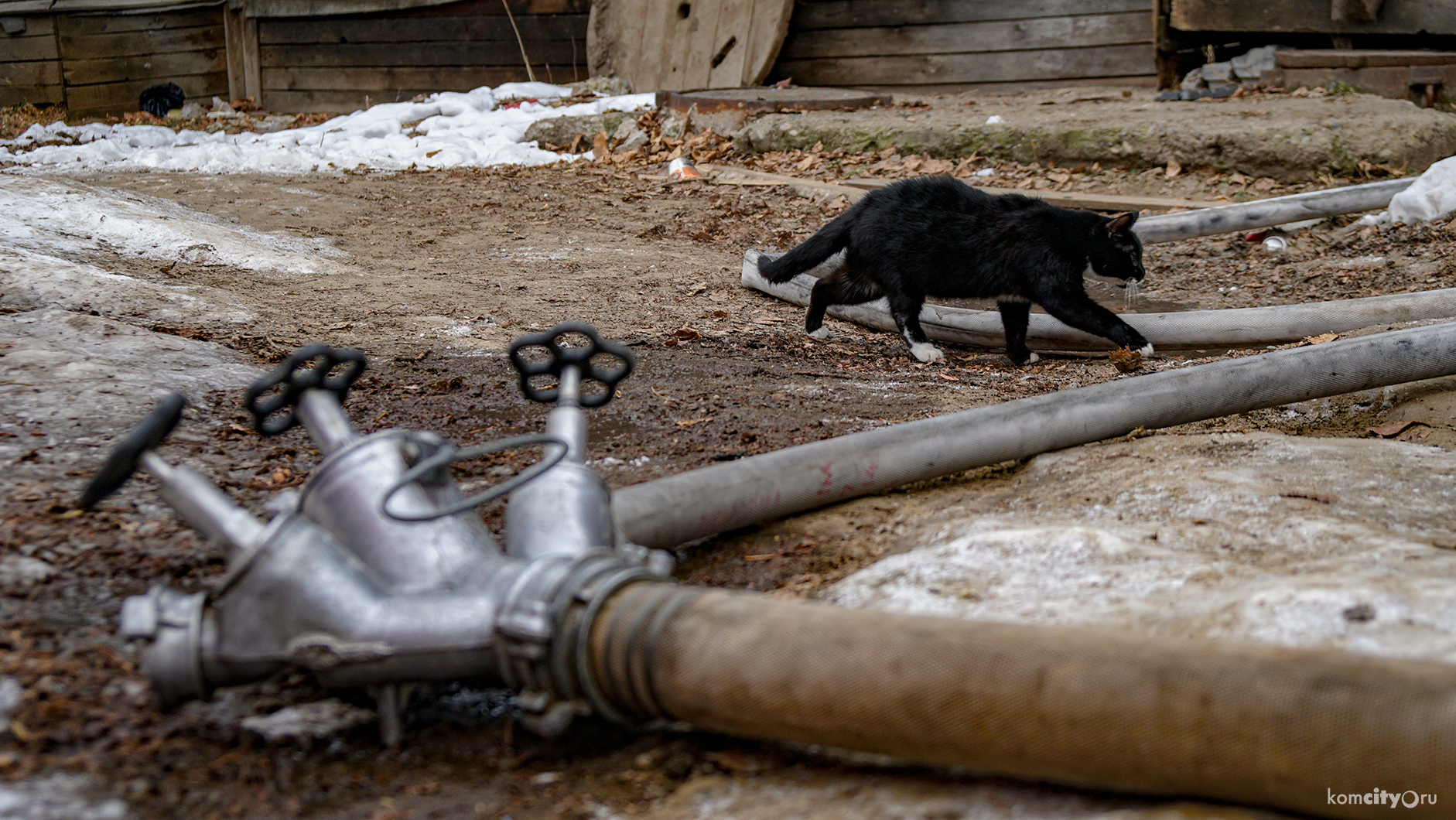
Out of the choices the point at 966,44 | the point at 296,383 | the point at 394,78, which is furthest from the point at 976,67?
the point at 296,383

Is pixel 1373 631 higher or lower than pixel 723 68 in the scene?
lower

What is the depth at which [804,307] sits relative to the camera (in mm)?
5746

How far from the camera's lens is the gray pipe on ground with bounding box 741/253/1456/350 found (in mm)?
4227

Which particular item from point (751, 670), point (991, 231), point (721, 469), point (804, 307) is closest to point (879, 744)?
point (751, 670)

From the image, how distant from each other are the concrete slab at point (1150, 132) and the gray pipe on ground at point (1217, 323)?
10.1ft

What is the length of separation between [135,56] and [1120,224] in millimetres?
13753

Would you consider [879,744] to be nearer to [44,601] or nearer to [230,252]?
[44,601]

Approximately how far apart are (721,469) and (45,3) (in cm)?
1534

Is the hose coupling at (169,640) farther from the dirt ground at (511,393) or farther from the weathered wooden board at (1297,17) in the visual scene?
the weathered wooden board at (1297,17)

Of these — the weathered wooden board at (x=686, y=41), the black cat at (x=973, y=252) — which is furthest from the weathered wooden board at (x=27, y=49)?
the black cat at (x=973, y=252)

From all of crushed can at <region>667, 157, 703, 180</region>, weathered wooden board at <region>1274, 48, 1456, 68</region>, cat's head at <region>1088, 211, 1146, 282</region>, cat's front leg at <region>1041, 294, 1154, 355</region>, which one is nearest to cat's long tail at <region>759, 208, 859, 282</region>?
cat's front leg at <region>1041, 294, 1154, 355</region>

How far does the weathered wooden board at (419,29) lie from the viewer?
12.6 m

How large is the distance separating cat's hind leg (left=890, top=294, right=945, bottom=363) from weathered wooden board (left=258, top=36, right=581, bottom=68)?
8944mm

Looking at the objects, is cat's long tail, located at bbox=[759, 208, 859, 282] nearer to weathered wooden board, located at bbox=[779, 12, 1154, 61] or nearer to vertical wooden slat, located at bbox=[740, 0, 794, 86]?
vertical wooden slat, located at bbox=[740, 0, 794, 86]
